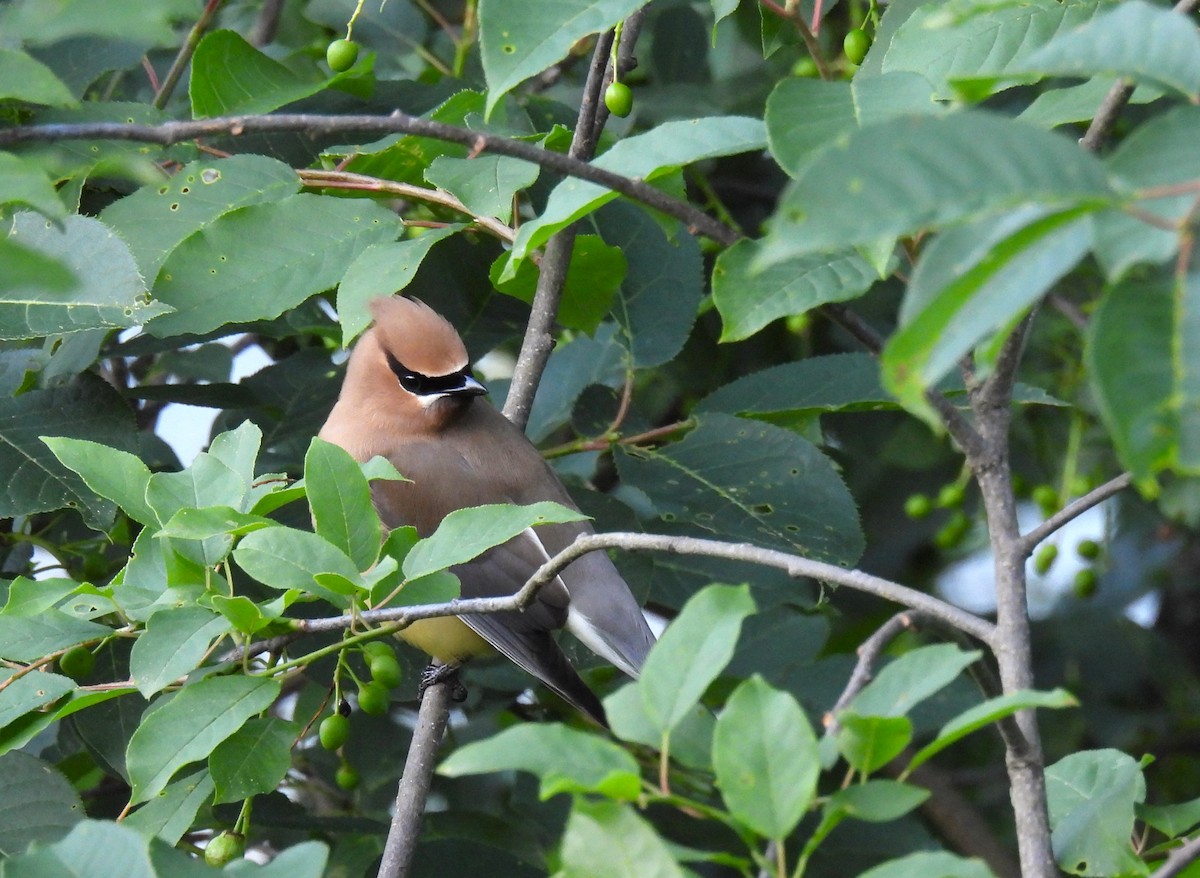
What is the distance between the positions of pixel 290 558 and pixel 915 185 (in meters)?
1.02

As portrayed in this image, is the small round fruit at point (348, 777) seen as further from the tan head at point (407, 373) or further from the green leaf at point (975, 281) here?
the green leaf at point (975, 281)

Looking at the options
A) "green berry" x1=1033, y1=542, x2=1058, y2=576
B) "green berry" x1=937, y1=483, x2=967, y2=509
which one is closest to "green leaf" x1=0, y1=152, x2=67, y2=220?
"green berry" x1=937, y1=483, x2=967, y2=509

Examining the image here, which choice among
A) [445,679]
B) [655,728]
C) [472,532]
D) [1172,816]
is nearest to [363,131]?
[472,532]

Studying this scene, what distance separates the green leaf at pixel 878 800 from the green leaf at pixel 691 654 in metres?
0.16

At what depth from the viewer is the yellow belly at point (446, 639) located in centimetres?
337

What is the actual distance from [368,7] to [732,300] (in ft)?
7.89

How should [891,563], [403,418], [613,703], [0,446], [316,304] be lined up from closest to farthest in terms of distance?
1. [613,703]
2. [0,446]
3. [316,304]
4. [403,418]
5. [891,563]

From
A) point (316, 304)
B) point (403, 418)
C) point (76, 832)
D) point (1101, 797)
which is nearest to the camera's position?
point (76, 832)

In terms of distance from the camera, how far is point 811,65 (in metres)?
3.86

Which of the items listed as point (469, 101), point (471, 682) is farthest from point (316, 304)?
point (471, 682)

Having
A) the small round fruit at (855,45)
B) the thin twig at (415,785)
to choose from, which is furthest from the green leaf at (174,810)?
the small round fruit at (855,45)

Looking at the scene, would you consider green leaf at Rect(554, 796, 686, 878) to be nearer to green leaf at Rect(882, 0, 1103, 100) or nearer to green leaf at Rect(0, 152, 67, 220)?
green leaf at Rect(0, 152, 67, 220)

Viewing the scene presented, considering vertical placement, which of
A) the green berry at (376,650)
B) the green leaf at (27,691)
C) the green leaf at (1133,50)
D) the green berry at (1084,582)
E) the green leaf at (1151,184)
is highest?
the green leaf at (1133,50)

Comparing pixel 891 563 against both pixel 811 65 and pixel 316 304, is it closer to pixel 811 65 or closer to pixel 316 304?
pixel 811 65
